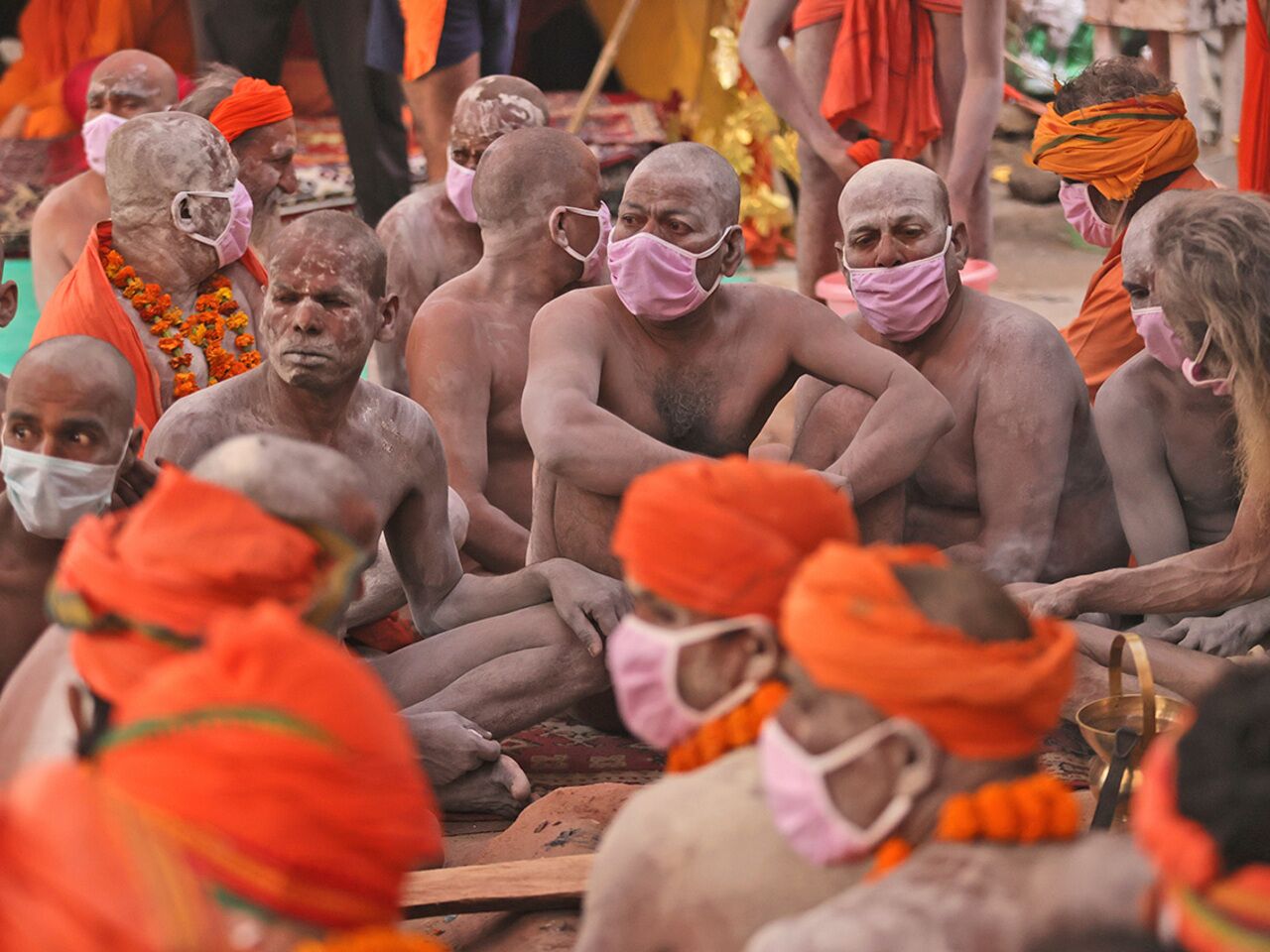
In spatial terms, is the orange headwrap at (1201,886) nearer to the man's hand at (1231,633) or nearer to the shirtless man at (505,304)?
the man's hand at (1231,633)

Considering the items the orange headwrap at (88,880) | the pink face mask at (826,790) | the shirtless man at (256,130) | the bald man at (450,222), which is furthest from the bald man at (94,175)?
the orange headwrap at (88,880)

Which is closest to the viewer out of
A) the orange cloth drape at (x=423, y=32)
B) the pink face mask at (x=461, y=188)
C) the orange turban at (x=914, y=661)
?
the orange turban at (x=914, y=661)

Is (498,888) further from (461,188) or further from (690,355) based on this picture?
(461,188)

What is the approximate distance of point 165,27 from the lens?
11.6 meters

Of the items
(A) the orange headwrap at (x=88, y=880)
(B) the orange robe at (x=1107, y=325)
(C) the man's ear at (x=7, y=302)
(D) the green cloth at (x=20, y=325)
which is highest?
(A) the orange headwrap at (x=88, y=880)

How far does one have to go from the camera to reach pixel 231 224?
6082 millimetres

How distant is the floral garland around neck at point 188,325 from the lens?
587 cm

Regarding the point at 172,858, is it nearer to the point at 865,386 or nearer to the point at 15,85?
the point at 865,386

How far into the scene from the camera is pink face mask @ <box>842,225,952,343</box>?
209 inches

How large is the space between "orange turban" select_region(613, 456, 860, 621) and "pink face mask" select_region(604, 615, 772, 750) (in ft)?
0.14

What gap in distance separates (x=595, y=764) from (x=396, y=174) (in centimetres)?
511

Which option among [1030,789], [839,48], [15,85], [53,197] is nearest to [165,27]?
[15,85]

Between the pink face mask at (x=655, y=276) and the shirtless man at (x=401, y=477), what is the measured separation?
2.20 feet

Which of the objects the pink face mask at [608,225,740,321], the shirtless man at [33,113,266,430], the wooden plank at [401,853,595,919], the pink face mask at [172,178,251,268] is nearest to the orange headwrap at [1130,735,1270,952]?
the wooden plank at [401,853,595,919]
